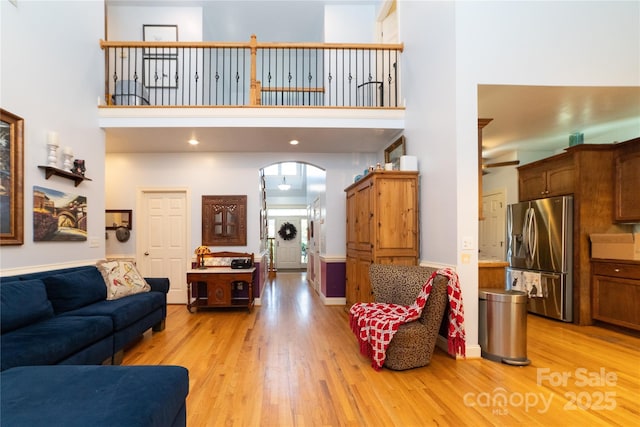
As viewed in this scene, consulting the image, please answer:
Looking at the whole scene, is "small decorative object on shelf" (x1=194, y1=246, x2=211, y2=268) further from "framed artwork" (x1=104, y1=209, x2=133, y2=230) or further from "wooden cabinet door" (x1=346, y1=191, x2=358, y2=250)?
"wooden cabinet door" (x1=346, y1=191, x2=358, y2=250)

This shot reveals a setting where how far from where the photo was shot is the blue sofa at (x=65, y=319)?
208cm

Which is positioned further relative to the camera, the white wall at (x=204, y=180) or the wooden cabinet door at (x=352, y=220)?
the white wall at (x=204, y=180)

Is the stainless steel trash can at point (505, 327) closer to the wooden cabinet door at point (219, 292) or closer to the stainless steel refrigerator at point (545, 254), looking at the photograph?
the stainless steel refrigerator at point (545, 254)

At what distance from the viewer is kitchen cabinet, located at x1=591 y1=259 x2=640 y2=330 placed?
3.55 m

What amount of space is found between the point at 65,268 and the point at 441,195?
4.14 meters

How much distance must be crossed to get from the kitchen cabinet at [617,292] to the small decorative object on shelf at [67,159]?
6461mm

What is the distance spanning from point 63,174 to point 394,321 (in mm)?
3684

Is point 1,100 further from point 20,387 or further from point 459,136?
point 459,136

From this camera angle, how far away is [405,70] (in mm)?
4312

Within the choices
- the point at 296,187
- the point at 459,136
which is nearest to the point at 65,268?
the point at 459,136

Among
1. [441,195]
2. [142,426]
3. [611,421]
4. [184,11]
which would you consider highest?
[184,11]

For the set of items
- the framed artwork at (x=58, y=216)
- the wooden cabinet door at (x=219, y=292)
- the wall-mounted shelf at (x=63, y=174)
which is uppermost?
the wall-mounted shelf at (x=63, y=174)

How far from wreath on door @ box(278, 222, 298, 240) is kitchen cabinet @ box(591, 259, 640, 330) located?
8.40m

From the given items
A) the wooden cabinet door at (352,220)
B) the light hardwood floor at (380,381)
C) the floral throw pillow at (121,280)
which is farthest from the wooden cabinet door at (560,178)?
the floral throw pillow at (121,280)
